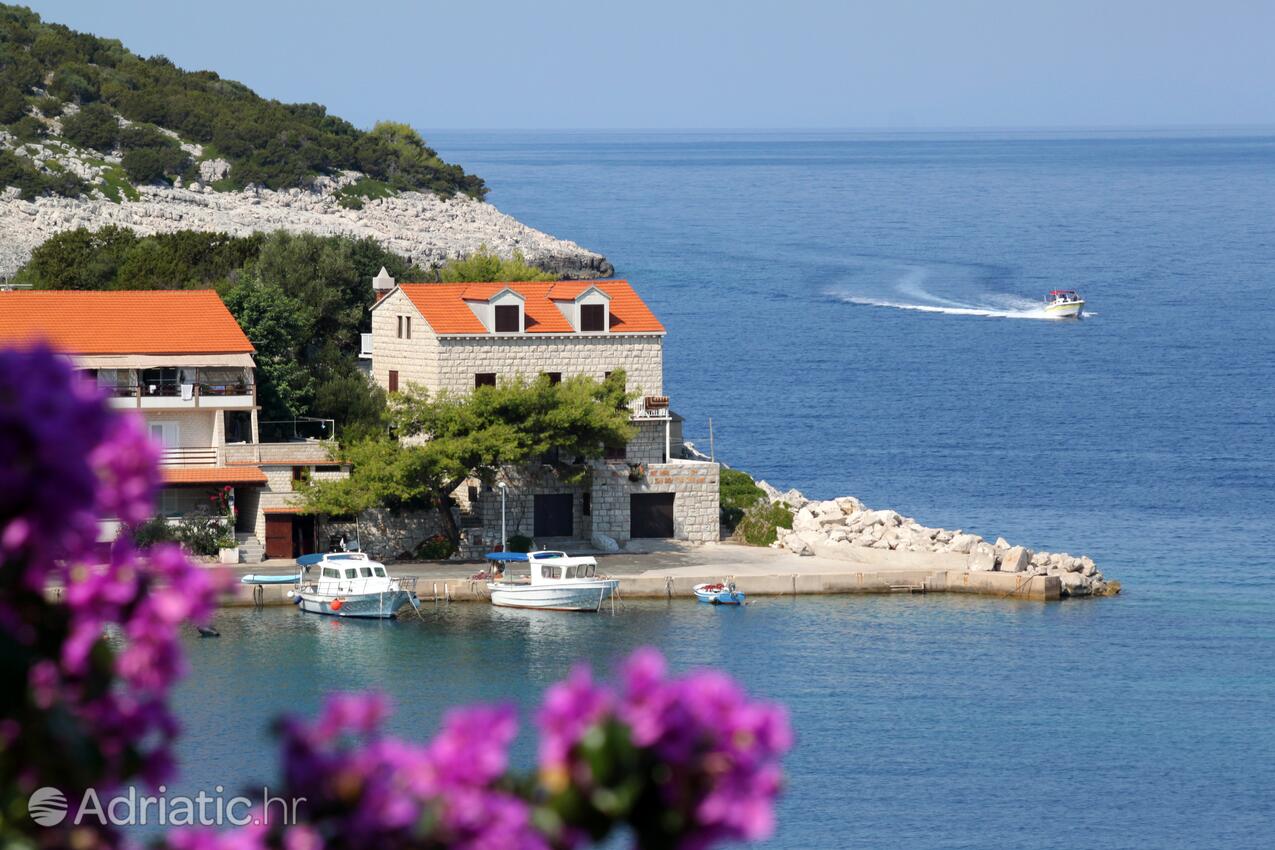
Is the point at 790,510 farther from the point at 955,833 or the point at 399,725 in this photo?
the point at 955,833

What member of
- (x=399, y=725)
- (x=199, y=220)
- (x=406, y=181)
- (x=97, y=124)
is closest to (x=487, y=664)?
(x=399, y=725)

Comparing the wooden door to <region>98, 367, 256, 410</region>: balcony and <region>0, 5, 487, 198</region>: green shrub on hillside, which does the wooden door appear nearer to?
<region>98, 367, 256, 410</region>: balcony

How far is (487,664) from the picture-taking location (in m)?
41.2

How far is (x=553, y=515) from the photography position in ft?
160

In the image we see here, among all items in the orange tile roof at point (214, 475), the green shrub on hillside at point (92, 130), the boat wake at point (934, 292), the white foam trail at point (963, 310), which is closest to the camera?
the orange tile roof at point (214, 475)

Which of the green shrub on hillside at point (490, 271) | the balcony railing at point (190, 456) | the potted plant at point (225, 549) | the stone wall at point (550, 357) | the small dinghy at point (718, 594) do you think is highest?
the green shrub on hillside at point (490, 271)

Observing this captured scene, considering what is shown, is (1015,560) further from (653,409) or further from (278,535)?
(278,535)

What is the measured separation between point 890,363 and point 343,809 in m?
88.9

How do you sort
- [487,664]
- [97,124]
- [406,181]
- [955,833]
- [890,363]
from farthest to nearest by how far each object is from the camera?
[406,181] < [97,124] < [890,363] < [487,664] < [955,833]

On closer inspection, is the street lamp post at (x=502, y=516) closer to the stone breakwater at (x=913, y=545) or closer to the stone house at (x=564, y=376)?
the stone house at (x=564, y=376)

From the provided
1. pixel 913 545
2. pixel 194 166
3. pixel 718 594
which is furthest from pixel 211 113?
pixel 718 594

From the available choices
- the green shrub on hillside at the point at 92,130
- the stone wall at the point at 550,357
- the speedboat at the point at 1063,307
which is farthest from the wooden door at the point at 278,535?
the speedboat at the point at 1063,307

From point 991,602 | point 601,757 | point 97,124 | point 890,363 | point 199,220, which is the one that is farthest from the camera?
point 97,124

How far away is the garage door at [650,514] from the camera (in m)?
48.8
